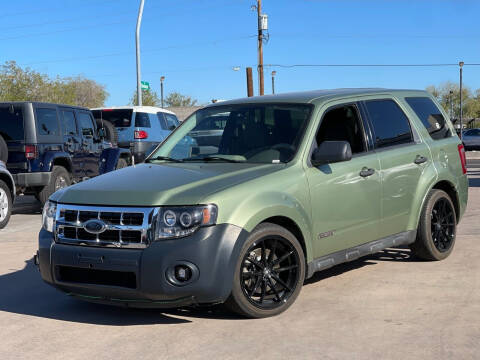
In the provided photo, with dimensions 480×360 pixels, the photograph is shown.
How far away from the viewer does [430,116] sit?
23.5 ft

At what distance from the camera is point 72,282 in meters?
4.97

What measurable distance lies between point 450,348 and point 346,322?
2.72 ft

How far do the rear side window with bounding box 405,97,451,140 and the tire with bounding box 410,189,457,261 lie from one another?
2.09 feet

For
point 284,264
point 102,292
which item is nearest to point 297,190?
point 284,264

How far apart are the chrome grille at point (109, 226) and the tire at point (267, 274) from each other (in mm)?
698

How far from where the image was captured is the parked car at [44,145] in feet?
39.1

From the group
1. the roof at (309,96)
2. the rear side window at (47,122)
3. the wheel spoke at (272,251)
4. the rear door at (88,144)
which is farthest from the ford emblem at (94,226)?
the rear door at (88,144)

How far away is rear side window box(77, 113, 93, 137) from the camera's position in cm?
1393

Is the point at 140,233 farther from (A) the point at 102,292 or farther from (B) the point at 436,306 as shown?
(B) the point at 436,306

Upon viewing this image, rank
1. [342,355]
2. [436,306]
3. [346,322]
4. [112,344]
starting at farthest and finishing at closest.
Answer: [436,306]
[346,322]
[112,344]
[342,355]

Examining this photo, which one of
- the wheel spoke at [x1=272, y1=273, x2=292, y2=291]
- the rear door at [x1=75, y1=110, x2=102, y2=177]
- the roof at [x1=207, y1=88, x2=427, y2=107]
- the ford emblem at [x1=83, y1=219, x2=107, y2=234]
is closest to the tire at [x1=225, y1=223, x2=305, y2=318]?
the wheel spoke at [x1=272, y1=273, x2=292, y2=291]

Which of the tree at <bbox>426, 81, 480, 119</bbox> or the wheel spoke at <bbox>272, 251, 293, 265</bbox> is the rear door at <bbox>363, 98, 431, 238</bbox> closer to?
the wheel spoke at <bbox>272, 251, 293, 265</bbox>

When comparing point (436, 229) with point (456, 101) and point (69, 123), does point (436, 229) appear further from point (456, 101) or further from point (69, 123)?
point (456, 101)

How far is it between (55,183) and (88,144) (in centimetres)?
179
